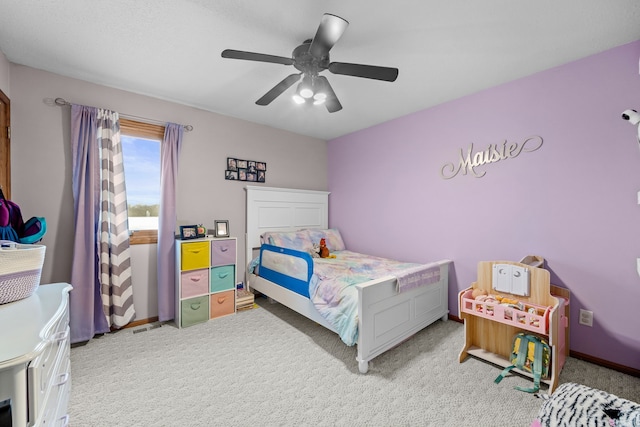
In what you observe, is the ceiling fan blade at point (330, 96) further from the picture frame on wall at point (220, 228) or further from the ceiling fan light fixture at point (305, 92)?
the picture frame on wall at point (220, 228)

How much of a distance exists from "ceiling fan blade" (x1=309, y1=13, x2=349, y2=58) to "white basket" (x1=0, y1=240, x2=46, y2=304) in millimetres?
1753

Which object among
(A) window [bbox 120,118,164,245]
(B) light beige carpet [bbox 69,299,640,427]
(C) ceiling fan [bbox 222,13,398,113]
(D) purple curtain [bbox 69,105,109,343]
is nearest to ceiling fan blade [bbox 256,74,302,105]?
(C) ceiling fan [bbox 222,13,398,113]

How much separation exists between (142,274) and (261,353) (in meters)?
1.61

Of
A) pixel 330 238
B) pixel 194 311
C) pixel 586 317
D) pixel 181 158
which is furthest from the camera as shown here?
pixel 330 238

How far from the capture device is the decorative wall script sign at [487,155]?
2.42 meters

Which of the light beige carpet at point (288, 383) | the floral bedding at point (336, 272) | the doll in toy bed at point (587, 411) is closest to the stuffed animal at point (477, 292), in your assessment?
the floral bedding at point (336, 272)

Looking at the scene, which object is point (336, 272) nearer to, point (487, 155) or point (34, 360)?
point (487, 155)

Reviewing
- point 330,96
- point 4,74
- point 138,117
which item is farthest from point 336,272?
point 4,74

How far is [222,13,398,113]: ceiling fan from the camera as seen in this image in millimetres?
1451

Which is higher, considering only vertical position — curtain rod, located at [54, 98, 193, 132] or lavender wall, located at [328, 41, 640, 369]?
curtain rod, located at [54, 98, 193, 132]

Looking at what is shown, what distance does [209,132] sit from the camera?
10.8ft

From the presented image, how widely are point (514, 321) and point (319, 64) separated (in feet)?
7.55

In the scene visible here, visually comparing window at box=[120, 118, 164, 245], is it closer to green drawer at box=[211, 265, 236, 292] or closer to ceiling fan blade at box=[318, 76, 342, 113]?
green drawer at box=[211, 265, 236, 292]

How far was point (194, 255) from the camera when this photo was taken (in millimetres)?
2846
